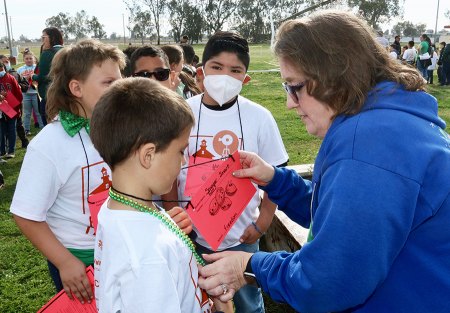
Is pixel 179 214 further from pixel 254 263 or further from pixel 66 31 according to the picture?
pixel 66 31

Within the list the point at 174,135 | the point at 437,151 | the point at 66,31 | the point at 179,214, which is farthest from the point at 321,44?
the point at 66,31

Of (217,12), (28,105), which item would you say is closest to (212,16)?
(217,12)

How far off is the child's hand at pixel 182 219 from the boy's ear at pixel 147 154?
41 centimetres

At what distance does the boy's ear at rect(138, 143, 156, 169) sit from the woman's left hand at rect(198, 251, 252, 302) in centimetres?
48

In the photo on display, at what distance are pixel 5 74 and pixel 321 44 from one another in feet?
26.5

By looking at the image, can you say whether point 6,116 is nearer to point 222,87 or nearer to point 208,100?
point 208,100

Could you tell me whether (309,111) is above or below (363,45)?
below

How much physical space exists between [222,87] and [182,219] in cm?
104

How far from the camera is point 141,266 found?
4.32 ft

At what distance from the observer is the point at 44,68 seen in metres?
7.38

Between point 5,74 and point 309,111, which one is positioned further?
point 5,74

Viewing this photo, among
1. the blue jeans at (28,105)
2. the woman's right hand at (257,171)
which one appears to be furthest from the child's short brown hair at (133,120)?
the blue jeans at (28,105)

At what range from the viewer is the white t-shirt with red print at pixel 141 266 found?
4.30 ft

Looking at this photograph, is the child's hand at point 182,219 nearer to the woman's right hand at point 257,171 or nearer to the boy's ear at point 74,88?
the woman's right hand at point 257,171
